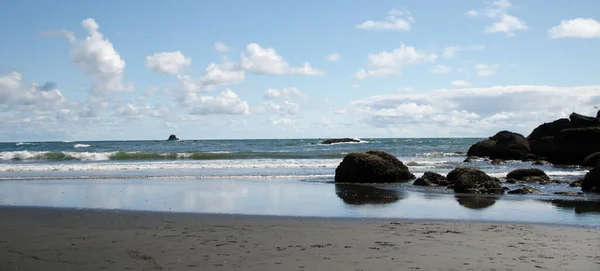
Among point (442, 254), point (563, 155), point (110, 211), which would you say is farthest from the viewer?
point (563, 155)

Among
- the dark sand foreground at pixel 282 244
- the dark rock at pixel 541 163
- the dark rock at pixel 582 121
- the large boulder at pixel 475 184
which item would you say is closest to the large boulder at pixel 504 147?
the dark rock at pixel 541 163

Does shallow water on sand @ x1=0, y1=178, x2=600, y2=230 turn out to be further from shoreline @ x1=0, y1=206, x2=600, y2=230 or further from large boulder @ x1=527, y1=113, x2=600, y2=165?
large boulder @ x1=527, y1=113, x2=600, y2=165

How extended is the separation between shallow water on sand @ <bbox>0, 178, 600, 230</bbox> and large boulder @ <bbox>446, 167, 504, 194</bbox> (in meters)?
0.56

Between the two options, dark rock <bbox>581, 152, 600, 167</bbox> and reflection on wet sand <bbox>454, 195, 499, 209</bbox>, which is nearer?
reflection on wet sand <bbox>454, 195, 499, 209</bbox>

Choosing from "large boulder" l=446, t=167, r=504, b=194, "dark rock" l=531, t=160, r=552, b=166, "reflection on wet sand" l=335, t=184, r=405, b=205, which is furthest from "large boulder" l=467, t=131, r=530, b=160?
"reflection on wet sand" l=335, t=184, r=405, b=205

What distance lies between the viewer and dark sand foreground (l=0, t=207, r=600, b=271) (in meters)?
7.40

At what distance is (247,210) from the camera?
42.8 feet

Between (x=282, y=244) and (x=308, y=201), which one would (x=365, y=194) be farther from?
(x=282, y=244)

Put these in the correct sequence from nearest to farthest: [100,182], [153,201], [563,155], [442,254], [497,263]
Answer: [497,263] → [442,254] → [153,201] → [100,182] → [563,155]

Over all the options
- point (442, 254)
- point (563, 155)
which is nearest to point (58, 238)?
point (442, 254)

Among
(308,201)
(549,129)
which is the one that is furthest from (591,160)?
(308,201)

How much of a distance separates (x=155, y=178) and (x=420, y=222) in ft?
50.9

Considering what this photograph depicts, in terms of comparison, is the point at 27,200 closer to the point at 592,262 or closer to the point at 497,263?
the point at 497,263

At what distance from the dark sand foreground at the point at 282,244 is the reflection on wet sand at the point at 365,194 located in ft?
12.9
